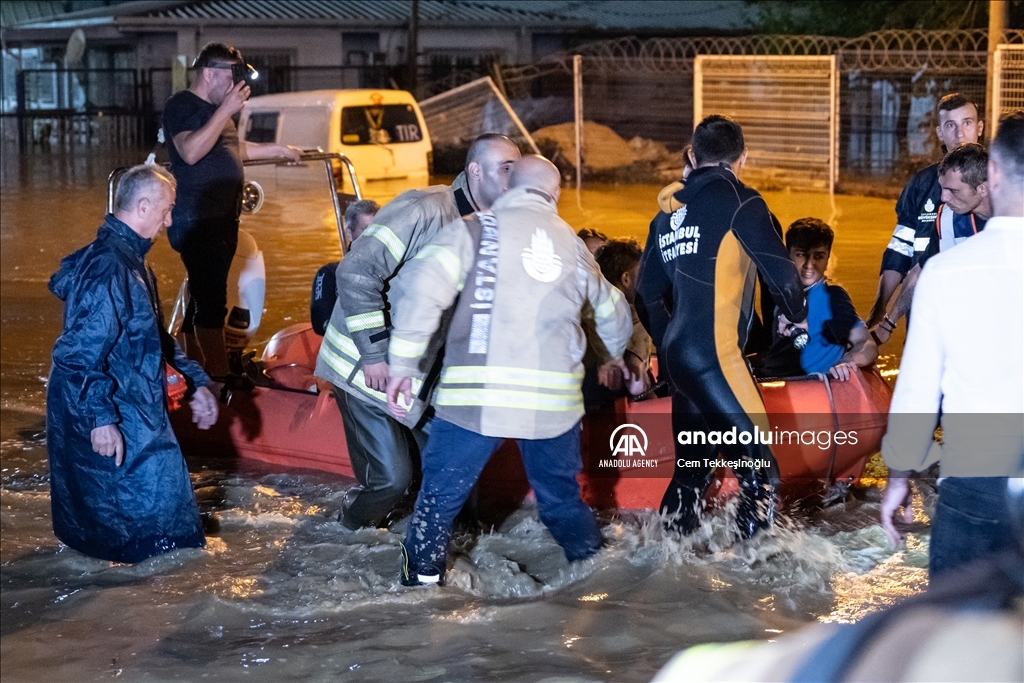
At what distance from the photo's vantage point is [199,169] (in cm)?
614

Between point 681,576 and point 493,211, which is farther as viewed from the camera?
point 681,576

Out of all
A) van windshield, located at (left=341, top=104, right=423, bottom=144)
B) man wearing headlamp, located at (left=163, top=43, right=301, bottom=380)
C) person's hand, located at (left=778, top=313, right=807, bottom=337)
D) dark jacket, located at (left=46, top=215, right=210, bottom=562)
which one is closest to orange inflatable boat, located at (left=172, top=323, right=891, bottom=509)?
person's hand, located at (left=778, top=313, right=807, bottom=337)

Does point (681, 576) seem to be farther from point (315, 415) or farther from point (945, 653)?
point (945, 653)

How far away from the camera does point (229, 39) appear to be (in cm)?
2966

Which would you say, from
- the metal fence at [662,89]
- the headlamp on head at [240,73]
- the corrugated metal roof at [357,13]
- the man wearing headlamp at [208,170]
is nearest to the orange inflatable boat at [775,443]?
the man wearing headlamp at [208,170]

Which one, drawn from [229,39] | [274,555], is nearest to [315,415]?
[274,555]

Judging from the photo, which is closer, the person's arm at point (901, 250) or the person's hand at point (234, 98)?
the person's arm at point (901, 250)

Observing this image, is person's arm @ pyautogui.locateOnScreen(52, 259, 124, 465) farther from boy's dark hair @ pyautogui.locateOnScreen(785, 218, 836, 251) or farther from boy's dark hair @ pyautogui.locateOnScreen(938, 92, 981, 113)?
boy's dark hair @ pyautogui.locateOnScreen(938, 92, 981, 113)

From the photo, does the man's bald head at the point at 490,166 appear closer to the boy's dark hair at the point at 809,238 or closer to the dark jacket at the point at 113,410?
the dark jacket at the point at 113,410

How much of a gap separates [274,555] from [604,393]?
1537 mm

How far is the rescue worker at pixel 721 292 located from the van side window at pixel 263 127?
43.0ft

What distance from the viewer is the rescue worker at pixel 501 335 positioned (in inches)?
161

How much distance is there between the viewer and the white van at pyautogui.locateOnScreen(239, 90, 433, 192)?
16375mm

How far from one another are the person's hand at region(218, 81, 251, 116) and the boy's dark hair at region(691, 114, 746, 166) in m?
2.57
